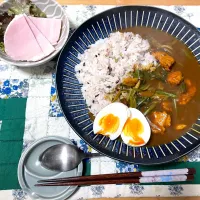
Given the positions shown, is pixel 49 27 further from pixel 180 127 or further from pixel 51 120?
pixel 180 127

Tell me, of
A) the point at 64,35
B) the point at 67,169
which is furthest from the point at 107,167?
the point at 64,35

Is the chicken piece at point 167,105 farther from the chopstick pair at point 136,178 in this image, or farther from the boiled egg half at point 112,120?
the chopstick pair at point 136,178

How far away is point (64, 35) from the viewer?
151 centimetres

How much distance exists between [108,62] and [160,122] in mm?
→ 470

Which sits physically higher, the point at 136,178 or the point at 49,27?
the point at 49,27

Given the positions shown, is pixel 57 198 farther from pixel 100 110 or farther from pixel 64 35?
pixel 64 35

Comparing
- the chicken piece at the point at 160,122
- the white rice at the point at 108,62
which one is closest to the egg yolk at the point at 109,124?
the white rice at the point at 108,62

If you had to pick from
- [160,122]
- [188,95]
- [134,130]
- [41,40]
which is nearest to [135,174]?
[134,130]

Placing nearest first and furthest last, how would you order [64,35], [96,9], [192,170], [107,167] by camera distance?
[192,170], [107,167], [64,35], [96,9]

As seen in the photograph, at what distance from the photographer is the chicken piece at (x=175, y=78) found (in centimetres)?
148

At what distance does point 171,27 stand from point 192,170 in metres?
0.85

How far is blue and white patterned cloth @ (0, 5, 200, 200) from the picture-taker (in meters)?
1.35

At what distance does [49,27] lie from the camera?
152cm

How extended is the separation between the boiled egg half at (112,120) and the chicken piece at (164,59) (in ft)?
1.25
